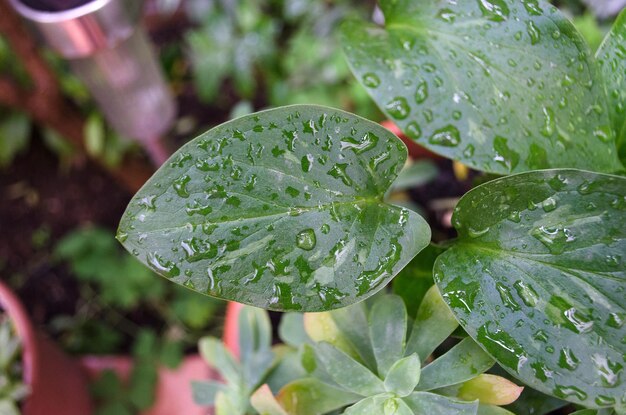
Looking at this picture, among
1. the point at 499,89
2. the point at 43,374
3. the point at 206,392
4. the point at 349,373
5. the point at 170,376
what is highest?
the point at 499,89

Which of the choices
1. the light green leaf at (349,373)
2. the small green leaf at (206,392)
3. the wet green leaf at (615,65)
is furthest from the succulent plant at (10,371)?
the wet green leaf at (615,65)

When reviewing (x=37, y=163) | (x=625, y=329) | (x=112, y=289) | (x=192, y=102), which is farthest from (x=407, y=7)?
(x=37, y=163)

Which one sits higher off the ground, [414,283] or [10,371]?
[414,283]

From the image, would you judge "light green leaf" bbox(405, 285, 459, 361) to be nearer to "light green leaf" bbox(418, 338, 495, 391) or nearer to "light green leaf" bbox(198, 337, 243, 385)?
"light green leaf" bbox(418, 338, 495, 391)

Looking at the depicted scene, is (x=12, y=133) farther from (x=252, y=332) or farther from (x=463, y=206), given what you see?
(x=463, y=206)

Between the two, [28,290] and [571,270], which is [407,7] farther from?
[28,290]

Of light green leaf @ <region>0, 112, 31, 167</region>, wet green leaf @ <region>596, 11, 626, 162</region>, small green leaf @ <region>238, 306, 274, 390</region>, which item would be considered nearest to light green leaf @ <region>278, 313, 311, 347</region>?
small green leaf @ <region>238, 306, 274, 390</region>

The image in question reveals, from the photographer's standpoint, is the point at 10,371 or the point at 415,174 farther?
the point at 10,371

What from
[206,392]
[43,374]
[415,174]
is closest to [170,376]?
[43,374]
